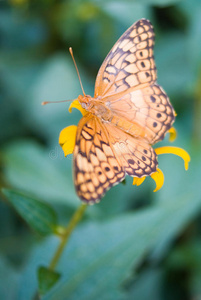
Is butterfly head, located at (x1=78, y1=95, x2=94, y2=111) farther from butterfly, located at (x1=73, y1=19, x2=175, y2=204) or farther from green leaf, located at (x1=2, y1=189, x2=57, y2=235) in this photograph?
green leaf, located at (x1=2, y1=189, x2=57, y2=235)

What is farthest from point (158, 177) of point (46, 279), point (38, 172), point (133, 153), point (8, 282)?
point (38, 172)

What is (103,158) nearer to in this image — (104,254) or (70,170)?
(104,254)

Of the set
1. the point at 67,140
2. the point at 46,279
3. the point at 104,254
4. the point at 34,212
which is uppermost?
the point at 67,140

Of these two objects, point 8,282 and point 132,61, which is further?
point 8,282

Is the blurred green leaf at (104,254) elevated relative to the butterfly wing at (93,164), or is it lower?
lower

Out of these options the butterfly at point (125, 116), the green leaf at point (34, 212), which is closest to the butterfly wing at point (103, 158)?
the butterfly at point (125, 116)

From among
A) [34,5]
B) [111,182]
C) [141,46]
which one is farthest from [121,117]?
[34,5]

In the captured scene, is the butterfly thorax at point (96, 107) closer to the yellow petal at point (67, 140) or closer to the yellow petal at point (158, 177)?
the yellow petal at point (67, 140)
